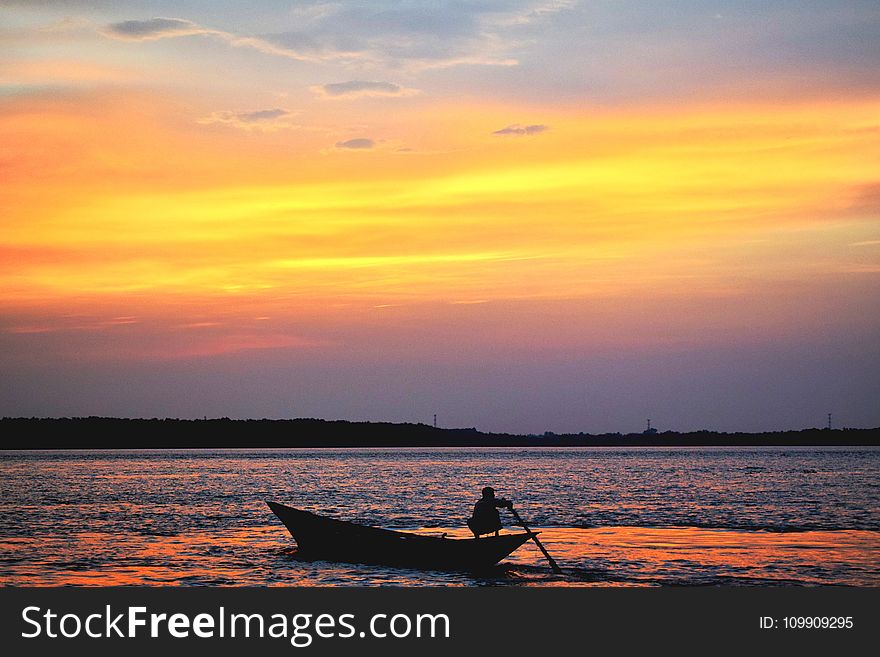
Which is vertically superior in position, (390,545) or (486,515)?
(486,515)

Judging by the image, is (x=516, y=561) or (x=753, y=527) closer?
(x=516, y=561)

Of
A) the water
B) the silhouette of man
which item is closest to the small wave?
the water

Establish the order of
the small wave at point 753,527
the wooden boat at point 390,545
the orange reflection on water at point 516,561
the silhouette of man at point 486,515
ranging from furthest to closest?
1. the small wave at point 753,527
2. the wooden boat at point 390,545
3. the orange reflection on water at point 516,561
4. the silhouette of man at point 486,515

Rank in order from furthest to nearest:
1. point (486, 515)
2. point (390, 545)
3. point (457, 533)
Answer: point (457, 533) < point (390, 545) < point (486, 515)

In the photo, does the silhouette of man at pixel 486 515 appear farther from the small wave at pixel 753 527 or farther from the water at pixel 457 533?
the small wave at pixel 753 527

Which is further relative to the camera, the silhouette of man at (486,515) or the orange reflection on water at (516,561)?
the orange reflection on water at (516,561)

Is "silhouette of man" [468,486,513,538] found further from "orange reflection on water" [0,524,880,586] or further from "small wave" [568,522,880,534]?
"small wave" [568,522,880,534]

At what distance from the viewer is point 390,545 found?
32094 millimetres

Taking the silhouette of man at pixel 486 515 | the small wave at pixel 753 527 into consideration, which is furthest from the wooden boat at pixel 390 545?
the small wave at pixel 753 527

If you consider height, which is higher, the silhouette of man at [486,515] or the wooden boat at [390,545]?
the silhouette of man at [486,515]

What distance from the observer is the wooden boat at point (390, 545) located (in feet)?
99.2

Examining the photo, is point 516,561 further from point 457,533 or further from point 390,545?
point 457,533

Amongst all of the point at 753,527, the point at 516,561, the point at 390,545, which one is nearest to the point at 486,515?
the point at 390,545

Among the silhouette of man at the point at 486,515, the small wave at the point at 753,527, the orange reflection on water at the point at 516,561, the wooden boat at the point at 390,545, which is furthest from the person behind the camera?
the small wave at the point at 753,527
